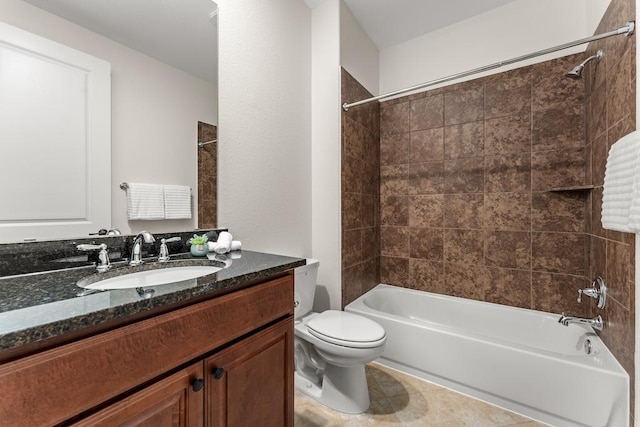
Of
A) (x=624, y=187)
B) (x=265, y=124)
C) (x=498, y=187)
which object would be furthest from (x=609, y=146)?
(x=265, y=124)

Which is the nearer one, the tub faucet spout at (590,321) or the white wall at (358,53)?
the tub faucet spout at (590,321)

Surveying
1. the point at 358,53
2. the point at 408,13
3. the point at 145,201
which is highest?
the point at 408,13

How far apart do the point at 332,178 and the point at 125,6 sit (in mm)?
1432

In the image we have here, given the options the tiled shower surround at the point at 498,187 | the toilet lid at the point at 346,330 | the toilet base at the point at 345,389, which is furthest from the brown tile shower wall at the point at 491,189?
the toilet base at the point at 345,389

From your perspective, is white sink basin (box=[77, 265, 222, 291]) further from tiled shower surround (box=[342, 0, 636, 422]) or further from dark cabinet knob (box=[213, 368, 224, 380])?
tiled shower surround (box=[342, 0, 636, 422])

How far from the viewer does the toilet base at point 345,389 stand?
1550mm

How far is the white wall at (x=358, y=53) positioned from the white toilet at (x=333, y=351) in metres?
1.60

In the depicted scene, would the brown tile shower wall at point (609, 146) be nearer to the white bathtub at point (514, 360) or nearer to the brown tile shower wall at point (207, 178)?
the white bathtub at point (514, 360)

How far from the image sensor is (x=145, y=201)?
116 cm

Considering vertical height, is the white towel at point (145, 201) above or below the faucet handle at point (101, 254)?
above

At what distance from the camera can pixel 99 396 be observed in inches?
21.6

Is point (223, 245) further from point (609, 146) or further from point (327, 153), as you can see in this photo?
point (609, 146)

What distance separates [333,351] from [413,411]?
597mm

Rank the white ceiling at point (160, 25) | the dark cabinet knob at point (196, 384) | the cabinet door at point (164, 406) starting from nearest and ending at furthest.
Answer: the cabinet door at point (164, 406) < the dark cabinet knob at point (196, 384) < the white ceiling at point (160, 25)
